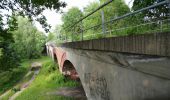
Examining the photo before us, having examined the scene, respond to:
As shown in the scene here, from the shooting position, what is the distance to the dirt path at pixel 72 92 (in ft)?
53.0

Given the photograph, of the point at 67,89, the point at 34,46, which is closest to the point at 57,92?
the point at 67,89

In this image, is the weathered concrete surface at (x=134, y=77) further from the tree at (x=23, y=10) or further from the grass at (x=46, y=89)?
the grass at (x=46, y=89)

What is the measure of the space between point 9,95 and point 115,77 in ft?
57.2

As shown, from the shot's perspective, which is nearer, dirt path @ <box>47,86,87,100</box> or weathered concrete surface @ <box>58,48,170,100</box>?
weathered concrete surface @ <box>58,48,170,100</box>

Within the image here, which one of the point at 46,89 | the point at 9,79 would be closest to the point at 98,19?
the point at 9,79

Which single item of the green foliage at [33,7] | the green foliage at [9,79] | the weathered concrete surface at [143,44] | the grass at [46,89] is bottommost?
the green foliage at [9,79]

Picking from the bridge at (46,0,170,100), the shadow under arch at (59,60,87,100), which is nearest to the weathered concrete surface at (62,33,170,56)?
the bridge at (46,0,170,100)

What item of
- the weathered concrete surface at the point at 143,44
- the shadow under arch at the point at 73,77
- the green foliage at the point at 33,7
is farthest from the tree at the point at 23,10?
the shadow under arch at the point at 73,77

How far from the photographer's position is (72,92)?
1738cm

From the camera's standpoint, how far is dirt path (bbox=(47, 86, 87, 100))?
53.0 ft

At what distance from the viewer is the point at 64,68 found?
19797 millimetres

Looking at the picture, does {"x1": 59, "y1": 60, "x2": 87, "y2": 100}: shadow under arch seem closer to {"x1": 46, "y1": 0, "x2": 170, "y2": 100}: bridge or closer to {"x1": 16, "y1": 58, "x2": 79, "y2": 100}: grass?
{"x1": 16, "y1": 58, "x2": 79, "y2": 100}: grass

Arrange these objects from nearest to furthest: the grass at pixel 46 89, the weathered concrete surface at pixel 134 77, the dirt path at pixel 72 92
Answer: the weathered concrete surface at pixel 134 77 < the dirt path at pixel 72 92 < the grass at pixel 46 89

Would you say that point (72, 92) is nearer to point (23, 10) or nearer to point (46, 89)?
point (46, 89)
